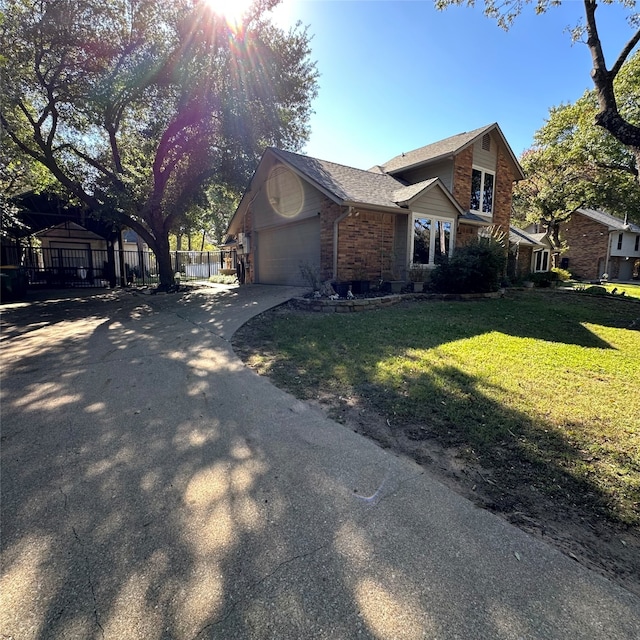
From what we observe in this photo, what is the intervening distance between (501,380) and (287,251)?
11034 mm

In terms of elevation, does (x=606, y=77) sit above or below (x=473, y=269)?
above

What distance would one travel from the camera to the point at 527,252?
69.0 feet

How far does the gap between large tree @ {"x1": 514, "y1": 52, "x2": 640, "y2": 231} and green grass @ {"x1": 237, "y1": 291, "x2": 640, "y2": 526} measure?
→ 13.5 metres

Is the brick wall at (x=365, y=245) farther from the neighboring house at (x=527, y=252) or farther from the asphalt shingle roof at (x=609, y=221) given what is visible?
the asphalt shingle roof at (x=609, y=221)

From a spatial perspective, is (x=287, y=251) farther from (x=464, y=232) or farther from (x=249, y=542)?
(x=249, y=542)

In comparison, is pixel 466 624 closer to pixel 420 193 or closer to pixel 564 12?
pixel 420 193

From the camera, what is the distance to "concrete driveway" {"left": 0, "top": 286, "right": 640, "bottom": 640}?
58.5 inches

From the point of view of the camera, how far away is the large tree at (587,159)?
15367mm

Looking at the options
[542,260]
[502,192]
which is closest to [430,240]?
[502,192]

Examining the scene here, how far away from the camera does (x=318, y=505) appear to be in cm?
223

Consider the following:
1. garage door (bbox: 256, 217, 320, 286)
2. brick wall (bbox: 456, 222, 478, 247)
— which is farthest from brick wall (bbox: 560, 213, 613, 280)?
garage door (bbox: 256, 217, 320, 286)

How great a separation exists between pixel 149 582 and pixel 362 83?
44.3 ft

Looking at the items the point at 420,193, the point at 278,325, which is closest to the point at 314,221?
the point at 420,193

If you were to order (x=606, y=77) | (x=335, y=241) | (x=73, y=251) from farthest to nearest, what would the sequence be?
(x=73, y=251), (x=335, y=241), (x=606, y=77)
